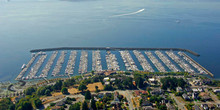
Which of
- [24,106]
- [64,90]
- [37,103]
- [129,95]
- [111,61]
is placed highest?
[24,106]

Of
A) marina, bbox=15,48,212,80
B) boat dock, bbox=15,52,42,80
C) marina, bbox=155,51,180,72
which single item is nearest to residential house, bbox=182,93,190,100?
marina, bbox=15,48,212,80

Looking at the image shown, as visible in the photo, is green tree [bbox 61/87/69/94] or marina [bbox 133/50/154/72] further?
marina [bbox 133/50/154/72]

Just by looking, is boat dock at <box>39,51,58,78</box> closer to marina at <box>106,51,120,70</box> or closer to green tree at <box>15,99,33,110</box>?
green tree at <box>15,99,33,110</box>

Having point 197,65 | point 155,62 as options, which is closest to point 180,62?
point 197,65

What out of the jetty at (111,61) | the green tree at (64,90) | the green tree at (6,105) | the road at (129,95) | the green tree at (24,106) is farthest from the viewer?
the jetty at (111,61)

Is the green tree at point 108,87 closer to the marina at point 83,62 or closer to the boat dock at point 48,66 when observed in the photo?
the marina at point 83,62

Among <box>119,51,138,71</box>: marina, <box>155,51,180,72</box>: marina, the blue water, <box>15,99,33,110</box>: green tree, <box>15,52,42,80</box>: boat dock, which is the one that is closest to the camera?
<box>15,99,33,110</box>: green tree

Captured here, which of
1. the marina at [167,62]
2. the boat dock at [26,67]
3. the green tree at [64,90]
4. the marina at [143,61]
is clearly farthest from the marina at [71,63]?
the marina at [167,62]

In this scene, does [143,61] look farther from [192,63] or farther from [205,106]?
[205,106]
